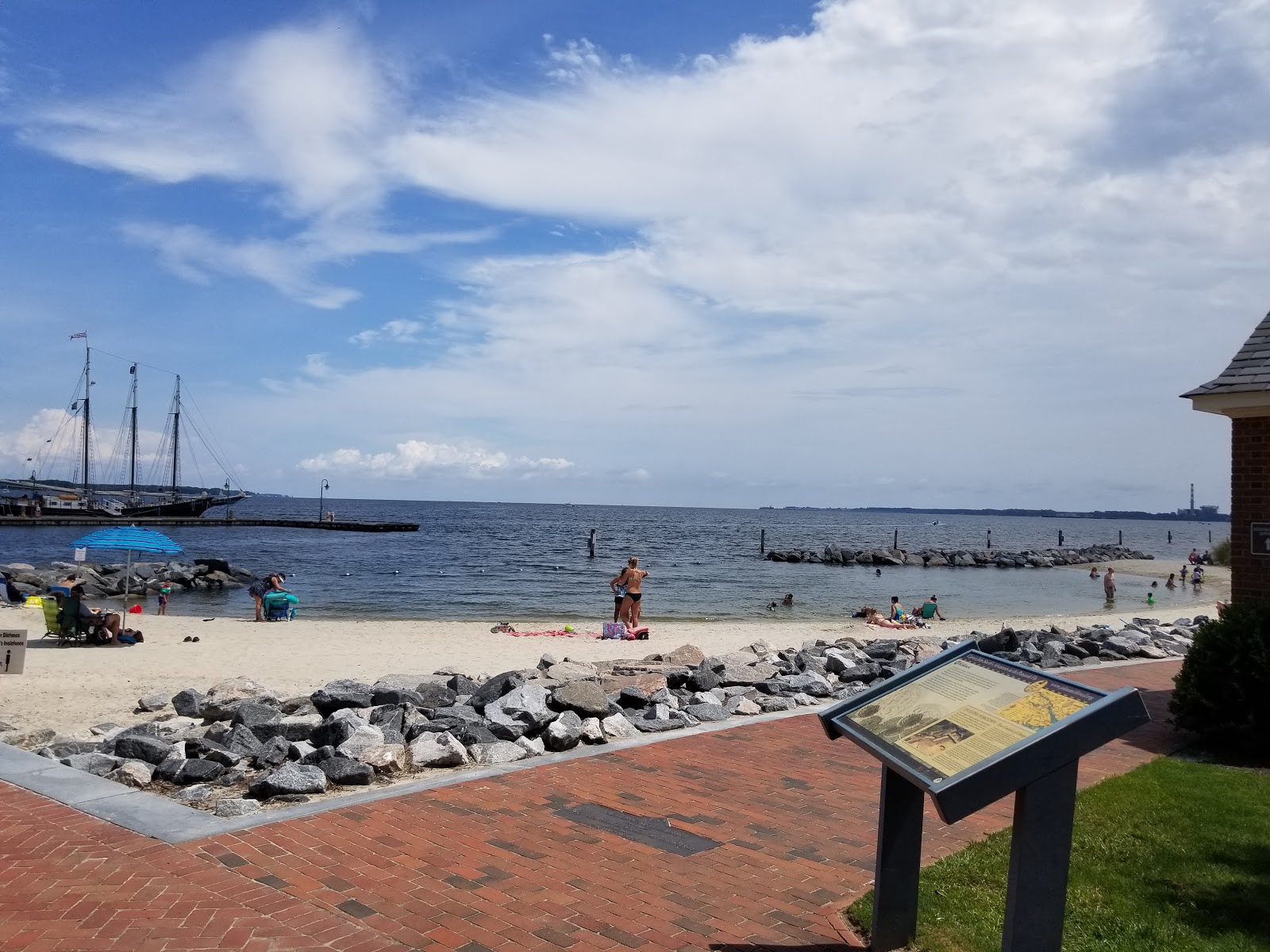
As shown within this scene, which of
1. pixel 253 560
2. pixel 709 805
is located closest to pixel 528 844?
pixel 709 805

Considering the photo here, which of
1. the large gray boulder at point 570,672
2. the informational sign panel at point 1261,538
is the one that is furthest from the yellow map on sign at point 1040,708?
the large gray boulder at point 570,672

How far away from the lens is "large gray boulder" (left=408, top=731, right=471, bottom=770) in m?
6.91

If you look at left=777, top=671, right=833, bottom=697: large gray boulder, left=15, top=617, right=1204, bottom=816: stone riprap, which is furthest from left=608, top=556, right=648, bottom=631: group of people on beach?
left=777, top=671, right=833, bottom=697: large gray boulder

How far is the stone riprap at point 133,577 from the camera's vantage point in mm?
33219

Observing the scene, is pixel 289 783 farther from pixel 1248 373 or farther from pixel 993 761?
pixel 1248 373

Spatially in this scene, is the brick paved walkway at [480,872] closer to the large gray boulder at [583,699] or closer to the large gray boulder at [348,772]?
the large gray boulder at [348,772]

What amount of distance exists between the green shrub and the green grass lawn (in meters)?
1.26

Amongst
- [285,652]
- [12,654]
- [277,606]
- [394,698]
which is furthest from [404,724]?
[277,606]

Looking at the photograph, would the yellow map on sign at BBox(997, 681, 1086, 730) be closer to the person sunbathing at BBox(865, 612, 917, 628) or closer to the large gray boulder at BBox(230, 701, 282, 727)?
the large gray boulder at BBox(230, 701, 282, 727)

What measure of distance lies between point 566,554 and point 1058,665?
164 feet

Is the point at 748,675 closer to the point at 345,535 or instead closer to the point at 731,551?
the point at 731,551

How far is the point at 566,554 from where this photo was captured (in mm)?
61531

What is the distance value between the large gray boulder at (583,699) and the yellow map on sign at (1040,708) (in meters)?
5.06

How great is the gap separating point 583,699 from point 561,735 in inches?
37.8
